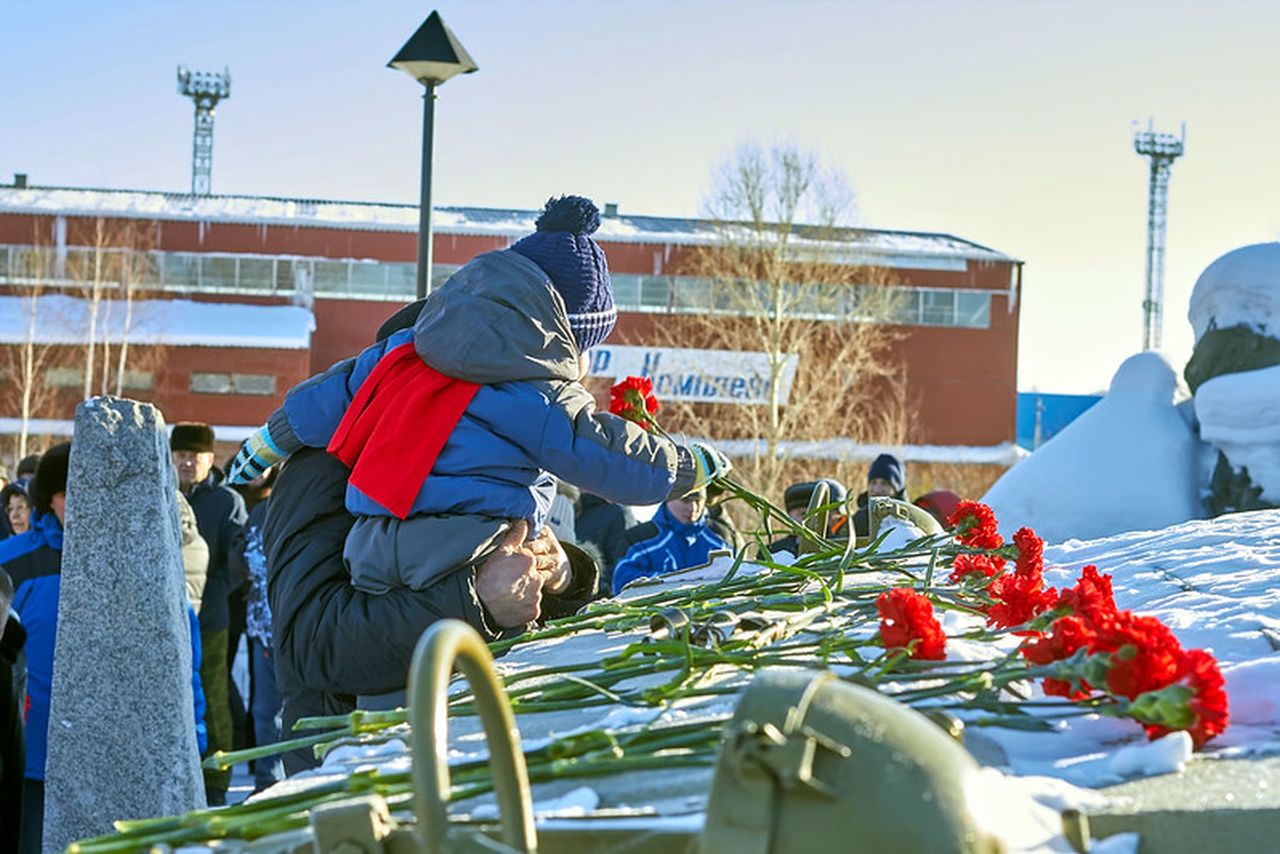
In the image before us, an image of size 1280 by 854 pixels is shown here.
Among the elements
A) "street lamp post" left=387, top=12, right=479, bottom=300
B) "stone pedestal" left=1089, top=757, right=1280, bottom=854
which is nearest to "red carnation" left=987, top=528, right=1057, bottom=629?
"stone pedestal" left=1089, top=757, right=1280, bottom=854

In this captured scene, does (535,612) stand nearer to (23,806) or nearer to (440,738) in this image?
(440,738)

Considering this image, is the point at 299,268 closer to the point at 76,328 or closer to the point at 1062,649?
the point at 76,328

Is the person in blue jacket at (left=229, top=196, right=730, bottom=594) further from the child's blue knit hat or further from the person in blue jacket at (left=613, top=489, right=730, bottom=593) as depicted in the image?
the person in blue jacket at (left=613, top=489, right=730, bottom=593)

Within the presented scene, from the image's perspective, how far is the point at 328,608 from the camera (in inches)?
137

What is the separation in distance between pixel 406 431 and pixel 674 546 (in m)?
4.54

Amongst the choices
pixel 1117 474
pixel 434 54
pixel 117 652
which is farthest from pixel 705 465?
pixel 434 54

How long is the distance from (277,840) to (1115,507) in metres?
6.55

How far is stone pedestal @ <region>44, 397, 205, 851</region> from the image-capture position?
15.4 feet

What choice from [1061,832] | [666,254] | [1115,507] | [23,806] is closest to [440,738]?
[1061,832]

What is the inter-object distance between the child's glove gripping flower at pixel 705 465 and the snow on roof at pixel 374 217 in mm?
29975

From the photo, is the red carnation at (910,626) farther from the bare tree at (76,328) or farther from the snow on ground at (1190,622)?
the bare tree at (76,328)

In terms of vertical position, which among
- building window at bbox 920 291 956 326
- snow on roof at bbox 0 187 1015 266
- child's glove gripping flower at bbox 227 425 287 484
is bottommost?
child's glove gripping flower at bbox 227 425 287 484

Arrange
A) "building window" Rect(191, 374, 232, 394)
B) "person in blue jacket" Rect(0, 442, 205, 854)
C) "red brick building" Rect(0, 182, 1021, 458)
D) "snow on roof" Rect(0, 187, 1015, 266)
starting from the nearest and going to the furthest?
"person in blue jacket" Rect(0, 442, 205, 854) < "building window" Rect(191, 374, 232, 394) < "red brick building" Rect(0, 182, 1021, 458) < "snow on roof" Rect(0, 187, 1015, 266)

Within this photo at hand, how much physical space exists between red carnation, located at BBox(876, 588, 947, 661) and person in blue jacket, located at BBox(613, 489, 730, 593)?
550cm
